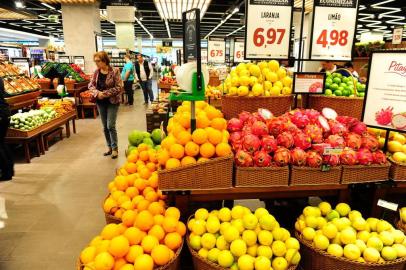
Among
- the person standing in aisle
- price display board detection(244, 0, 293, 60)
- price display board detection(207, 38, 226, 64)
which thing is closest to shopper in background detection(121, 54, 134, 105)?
the person standing in aisle

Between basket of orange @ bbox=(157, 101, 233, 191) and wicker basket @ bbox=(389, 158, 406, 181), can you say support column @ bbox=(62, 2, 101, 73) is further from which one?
wicker basket @ bbox=(389, 158, 406, 181)

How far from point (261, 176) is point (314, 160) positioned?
36 centimetres

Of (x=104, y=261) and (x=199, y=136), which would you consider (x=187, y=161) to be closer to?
(x=199, y=136)

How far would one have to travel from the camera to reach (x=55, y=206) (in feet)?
12.1

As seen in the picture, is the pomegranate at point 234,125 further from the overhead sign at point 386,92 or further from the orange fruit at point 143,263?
the orange fruit at point 143,263

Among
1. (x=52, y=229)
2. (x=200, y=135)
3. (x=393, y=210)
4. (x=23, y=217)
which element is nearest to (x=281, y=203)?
(x=393, y=210)

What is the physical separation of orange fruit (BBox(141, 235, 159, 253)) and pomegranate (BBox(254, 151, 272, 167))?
2.62 feet

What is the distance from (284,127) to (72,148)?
5067mm

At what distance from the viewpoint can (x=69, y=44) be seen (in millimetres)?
12320

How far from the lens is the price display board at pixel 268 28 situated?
2684mm

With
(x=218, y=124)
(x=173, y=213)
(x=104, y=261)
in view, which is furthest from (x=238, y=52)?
(x=104, y=261)

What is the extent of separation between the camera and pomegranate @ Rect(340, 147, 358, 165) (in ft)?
6.81

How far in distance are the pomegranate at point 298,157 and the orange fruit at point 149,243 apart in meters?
1.01

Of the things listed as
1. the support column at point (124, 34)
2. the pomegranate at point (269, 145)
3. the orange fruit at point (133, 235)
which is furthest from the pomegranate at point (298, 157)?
the support column at point (124, 34)
